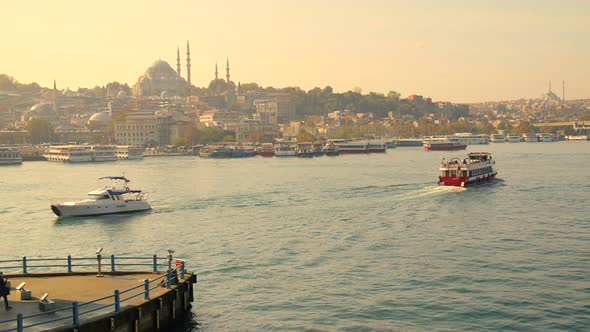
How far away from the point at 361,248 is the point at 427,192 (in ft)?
78.6

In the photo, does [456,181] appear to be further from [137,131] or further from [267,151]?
[137,131]

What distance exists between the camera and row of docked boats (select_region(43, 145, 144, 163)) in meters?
126

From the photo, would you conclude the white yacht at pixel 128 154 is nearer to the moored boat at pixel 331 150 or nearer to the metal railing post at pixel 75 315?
the moored boat at pixel 331 150

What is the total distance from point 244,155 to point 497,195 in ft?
295

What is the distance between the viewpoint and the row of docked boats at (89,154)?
126319 mm

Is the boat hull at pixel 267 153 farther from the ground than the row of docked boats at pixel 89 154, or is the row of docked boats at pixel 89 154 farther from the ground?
the row of docked boats at pixel 89 154

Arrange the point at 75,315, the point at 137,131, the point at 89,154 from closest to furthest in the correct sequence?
1. the point at 75,315
2. the point at 89,154
3. the point at 137,131

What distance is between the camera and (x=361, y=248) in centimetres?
3080

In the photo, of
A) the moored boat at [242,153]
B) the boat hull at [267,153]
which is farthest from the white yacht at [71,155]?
the boat hull at [267,153]

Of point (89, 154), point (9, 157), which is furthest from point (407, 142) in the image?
point (9, 157)

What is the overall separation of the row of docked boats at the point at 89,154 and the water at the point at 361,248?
6845 cm

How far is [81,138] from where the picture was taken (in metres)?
183

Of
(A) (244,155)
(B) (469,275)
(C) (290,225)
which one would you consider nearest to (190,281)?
(B) (469,275)

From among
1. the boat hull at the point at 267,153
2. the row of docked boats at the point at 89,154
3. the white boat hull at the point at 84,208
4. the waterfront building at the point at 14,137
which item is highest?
the waterfront building at the point at 14,137
